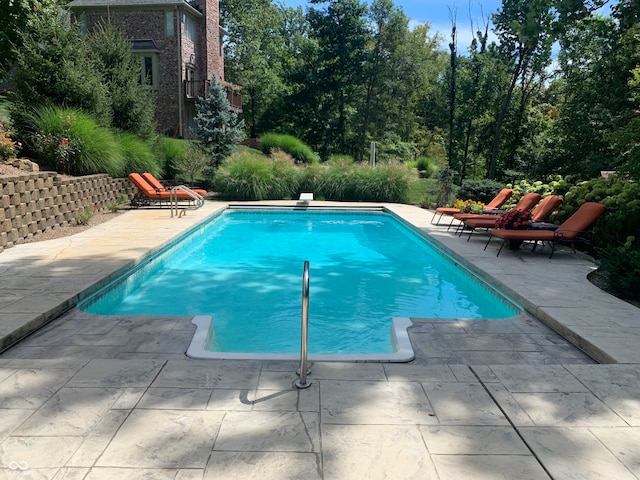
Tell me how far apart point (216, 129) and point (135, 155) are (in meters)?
5.25

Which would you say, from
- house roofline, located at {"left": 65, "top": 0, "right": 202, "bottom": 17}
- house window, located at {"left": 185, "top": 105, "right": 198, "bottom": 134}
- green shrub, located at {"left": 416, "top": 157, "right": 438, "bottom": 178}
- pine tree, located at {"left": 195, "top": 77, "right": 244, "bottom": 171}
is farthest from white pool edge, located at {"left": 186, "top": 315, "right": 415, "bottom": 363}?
house roofline, located at {"left": 65, "top": 0, "right": 202, "bottom": 17}

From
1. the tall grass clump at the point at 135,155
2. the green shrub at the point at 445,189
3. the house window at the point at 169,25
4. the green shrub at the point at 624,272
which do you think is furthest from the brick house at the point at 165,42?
the green shrub at the point at 624,272

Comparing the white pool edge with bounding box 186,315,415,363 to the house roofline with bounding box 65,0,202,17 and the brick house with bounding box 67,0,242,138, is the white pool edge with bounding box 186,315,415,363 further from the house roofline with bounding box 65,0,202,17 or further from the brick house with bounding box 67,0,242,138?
the house roofline with bounding box 65,0,202,17

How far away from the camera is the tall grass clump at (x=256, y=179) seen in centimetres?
1531

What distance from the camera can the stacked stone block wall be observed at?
722 cm

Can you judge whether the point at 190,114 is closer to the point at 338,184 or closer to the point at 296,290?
the point at 338,184

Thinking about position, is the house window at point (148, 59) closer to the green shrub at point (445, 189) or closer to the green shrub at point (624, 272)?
the green shrub at point (445, 189)

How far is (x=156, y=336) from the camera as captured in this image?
12.9 feet

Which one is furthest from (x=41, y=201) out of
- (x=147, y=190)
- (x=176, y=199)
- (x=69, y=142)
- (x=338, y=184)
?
(x=338, y=184)

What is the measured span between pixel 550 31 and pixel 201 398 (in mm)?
6749

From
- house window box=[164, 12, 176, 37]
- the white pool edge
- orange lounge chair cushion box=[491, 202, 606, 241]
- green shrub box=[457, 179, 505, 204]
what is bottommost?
the white pool edge

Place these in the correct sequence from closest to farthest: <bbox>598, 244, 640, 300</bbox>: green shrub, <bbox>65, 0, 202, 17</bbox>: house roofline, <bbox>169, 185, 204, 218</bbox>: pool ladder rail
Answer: <bbox>598, 244, 640, 300</bbox>: green shrub
<bbox>169, 185, 204, 218</bbox>: pool ladder rail
<bbox>65, 0, 202, 17</bbox>: house roofline

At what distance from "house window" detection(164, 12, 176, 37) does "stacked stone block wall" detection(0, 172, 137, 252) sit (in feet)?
47.9

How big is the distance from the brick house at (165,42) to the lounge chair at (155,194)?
39.4 ft
